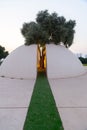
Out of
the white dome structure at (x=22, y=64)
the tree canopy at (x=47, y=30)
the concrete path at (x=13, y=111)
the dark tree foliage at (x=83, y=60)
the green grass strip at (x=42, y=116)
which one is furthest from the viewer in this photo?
the dark tree foliage at (x=83, y=60)

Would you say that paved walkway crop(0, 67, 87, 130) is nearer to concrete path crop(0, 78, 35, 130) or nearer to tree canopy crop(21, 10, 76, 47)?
concrete path crop(0, 78, 35, 130)

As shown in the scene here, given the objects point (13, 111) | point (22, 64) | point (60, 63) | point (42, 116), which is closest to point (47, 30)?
point (60, 63)

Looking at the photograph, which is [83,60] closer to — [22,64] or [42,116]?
[22,64]

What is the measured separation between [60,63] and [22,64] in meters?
2.33


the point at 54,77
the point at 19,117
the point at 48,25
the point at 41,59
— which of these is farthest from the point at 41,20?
the point at 19,117

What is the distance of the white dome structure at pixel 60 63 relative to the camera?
12.4m

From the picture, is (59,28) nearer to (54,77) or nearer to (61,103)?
(54,77)

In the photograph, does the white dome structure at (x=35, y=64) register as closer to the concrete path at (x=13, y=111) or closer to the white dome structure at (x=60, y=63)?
the white dome structure at (x=60, y=63)

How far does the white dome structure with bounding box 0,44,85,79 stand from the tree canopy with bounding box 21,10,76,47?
1.53 feet

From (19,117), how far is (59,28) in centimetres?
963

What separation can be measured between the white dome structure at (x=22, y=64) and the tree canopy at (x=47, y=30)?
0.67m

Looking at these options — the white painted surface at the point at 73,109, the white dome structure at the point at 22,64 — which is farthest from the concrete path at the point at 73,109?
the white dome structure at the point at 22,64

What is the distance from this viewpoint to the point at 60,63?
42.1ft

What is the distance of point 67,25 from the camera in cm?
1444
